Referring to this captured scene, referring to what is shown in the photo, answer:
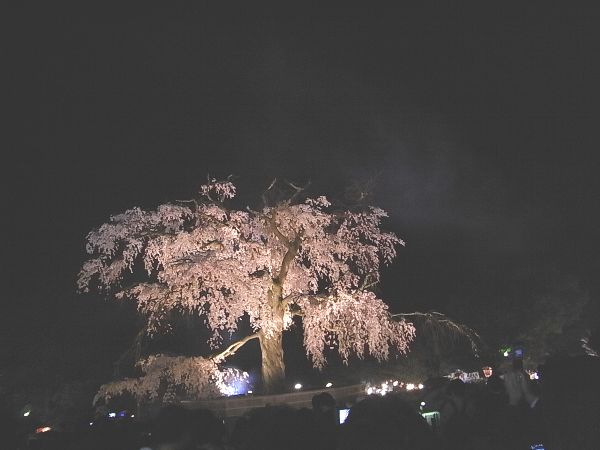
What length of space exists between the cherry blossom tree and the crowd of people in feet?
33.1

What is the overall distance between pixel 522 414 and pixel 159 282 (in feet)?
43.7

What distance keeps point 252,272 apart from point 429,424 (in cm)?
1310

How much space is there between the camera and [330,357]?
2391cm

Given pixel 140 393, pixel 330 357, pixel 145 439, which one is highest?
pixel 330 357

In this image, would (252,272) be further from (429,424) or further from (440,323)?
(429,424)

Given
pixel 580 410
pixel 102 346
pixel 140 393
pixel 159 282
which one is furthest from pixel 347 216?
pixel 580 410

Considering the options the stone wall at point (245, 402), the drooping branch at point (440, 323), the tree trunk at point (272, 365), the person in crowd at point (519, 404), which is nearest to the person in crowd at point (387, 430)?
the person in crowd at point (519, 404)

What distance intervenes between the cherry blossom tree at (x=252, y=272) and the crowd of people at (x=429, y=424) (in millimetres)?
10096

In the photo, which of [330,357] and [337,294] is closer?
[337,294]

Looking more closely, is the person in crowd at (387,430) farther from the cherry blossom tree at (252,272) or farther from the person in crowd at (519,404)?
the cherry blossom tree at (252,272)

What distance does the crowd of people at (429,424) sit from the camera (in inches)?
92.9

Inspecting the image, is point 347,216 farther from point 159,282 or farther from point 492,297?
point 492,297

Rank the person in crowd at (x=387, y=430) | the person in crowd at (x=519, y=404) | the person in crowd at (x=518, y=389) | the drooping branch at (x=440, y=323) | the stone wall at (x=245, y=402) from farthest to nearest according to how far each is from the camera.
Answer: the drooping branch at (x=440, y=323) → the stone wall at (x=245, y=402) → the person in crowd at (x=518, y=389) → the person in crowd at (x=519, y=404) → the person in crowd at (x=387, y=430)

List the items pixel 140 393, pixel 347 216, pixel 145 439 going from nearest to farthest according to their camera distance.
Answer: pixel 145 439, pixel 140 393, pixel 347 216
